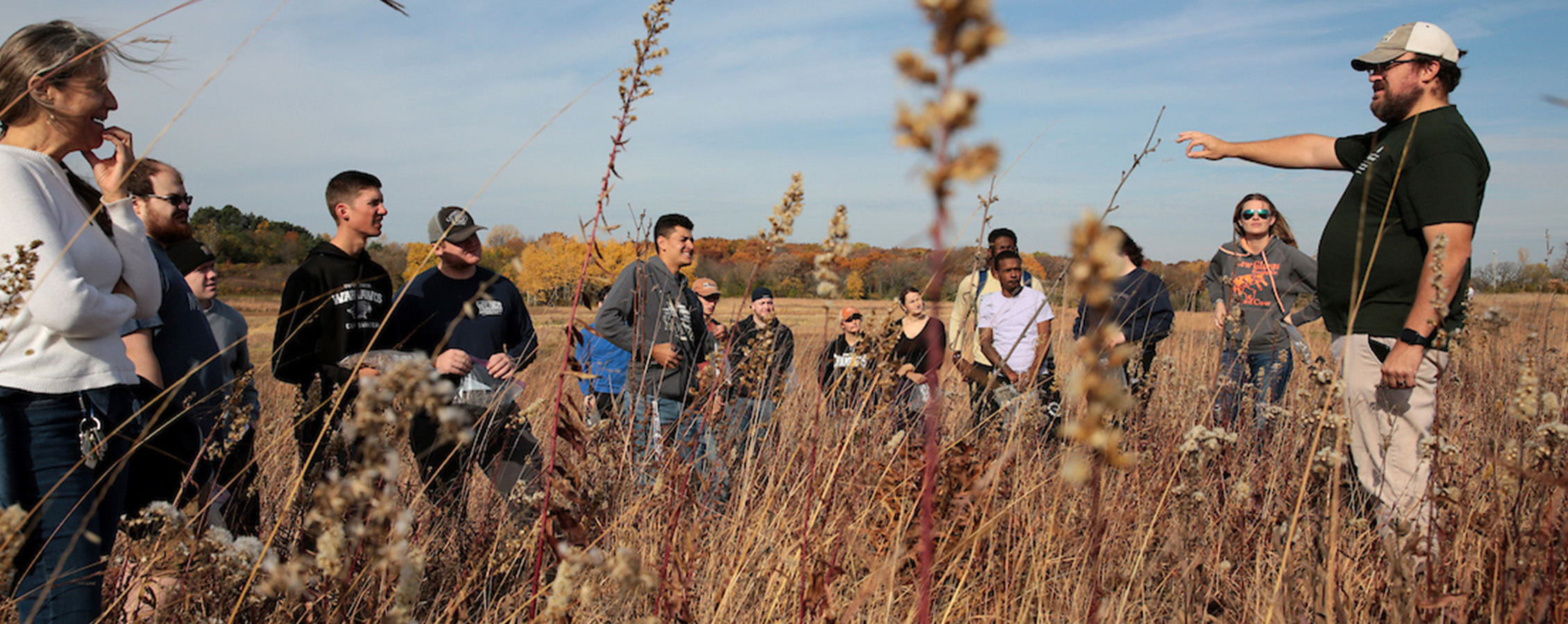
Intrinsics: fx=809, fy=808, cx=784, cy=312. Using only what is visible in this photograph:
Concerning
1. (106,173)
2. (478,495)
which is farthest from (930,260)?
(478,495)

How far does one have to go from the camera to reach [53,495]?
6.04 feet

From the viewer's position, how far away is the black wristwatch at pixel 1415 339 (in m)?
2.49

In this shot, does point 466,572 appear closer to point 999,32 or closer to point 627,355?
point 999,32

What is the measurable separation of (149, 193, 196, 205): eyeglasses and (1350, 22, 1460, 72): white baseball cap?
174 inches

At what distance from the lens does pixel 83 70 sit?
6.39 ft

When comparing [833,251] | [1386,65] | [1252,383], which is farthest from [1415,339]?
[1252,383]

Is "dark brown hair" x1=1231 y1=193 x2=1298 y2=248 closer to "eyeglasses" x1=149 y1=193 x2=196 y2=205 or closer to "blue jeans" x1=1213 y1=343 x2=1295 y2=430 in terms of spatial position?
"blue jeans" x1=1213 y1=343 x2=1295 y2=430

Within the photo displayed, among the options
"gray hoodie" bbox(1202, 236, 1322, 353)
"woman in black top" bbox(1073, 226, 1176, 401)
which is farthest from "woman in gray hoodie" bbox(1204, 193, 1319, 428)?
"woman in black top" bbox(1073, 226, 1176, 401)

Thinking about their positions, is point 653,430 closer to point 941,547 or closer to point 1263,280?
point 941,547

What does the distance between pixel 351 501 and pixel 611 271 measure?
0.82 meters

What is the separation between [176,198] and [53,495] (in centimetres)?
170

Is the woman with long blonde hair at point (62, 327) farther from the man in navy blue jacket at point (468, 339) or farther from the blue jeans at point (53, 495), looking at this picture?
the man in navy blue jacket at point (468, 339)

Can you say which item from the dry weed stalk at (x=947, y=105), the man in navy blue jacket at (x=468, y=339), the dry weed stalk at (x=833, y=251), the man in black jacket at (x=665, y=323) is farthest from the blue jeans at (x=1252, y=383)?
the dry weed stalk at (x=947, y=105)

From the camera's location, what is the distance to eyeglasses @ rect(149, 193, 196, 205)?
3088 mm
